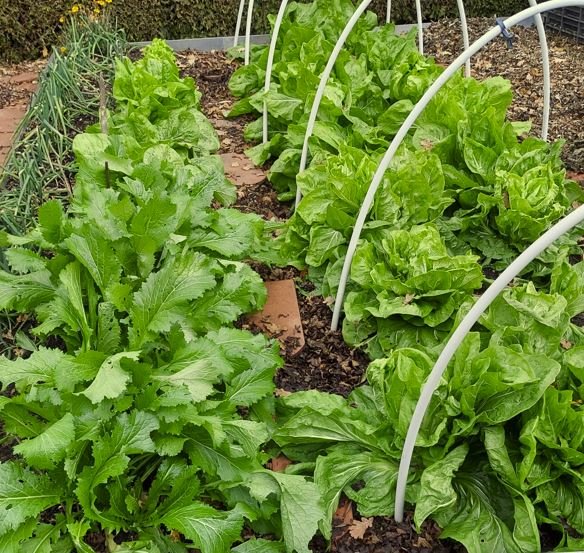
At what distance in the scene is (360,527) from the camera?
2420 mm

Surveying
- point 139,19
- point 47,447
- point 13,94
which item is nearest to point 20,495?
point 47,447

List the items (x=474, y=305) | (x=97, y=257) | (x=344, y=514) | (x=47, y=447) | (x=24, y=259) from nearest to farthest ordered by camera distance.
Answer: (x=474, y=305) < (x=47, y=447) < (x=344, y=514) < (x=97, y=257) < (x=24, y=259)

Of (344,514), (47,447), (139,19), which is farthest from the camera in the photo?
(139,19)

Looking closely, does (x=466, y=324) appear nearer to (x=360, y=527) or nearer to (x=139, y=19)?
(x=360, y=527)

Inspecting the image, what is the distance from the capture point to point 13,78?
6.96 metres

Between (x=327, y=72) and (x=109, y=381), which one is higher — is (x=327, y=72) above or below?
above

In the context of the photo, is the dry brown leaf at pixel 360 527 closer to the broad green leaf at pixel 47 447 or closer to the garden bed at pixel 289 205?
the garden bed at pixel 289 205

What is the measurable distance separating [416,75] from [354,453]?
278cm

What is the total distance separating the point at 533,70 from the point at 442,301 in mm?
4197

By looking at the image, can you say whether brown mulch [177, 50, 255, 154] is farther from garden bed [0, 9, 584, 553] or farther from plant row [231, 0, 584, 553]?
plant row [231, 0, 584, 553]

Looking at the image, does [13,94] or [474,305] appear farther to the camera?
[13,94]

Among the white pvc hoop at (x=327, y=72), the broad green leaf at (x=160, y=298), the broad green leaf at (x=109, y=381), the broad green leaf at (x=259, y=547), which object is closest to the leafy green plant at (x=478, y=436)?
the broad green leaf at (x=259, y=547)

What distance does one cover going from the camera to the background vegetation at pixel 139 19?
7.24 metres

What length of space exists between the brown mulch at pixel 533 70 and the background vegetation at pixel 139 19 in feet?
3.62
